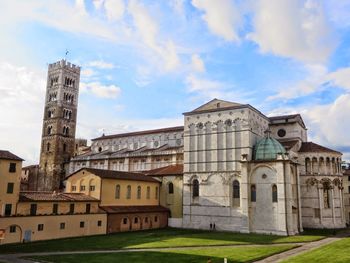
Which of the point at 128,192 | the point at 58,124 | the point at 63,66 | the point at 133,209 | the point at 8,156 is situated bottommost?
the point at 133,209

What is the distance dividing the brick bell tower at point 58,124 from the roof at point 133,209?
3915 centimetres

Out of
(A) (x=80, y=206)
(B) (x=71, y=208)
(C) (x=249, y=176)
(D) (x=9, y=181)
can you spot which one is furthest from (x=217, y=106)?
(D) (x=9, y=181)

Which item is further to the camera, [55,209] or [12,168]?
[55,209]

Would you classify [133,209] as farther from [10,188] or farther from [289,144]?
[289,144]

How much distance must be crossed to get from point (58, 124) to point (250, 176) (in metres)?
55.9

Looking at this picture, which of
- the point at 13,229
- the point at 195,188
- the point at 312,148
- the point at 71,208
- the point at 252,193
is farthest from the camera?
the point at 312,148

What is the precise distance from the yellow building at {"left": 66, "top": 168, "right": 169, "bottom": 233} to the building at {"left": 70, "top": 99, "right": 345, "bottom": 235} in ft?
11.5

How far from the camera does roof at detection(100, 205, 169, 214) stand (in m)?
44.4

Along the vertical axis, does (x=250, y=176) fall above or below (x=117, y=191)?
above

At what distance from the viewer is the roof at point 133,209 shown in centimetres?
4437

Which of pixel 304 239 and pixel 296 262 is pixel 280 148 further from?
pixel 296 262

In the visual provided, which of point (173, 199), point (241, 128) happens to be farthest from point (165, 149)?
point (241, 128)

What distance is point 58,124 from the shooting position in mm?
85438

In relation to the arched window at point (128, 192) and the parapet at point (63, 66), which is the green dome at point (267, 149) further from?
the parapet at point (63, 66)
